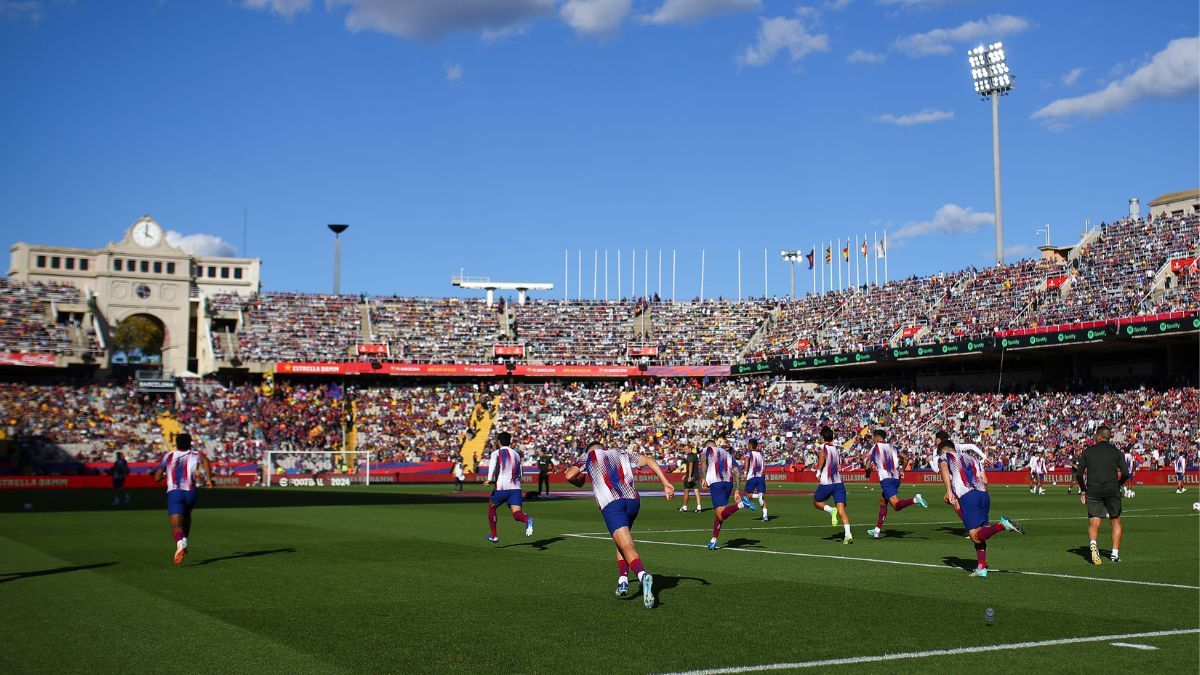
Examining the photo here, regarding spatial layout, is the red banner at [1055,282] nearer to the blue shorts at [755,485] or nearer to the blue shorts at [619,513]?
the blue shorts at [755,485]

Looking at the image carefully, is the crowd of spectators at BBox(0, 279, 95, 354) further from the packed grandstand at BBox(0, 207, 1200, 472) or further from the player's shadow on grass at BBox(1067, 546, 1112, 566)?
the player's shadow on grass at BBox(1067, 546, 1112, 566)

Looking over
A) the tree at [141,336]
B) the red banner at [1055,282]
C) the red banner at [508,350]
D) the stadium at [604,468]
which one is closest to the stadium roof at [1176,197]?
the stadium at [604,468]

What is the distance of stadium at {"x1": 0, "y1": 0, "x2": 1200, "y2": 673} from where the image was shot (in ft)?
36.3

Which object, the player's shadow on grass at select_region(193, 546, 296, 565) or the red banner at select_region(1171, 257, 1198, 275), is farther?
the red banner at select_region(1171, 257, 1198, 275)

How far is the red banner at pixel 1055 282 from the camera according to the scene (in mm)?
61125

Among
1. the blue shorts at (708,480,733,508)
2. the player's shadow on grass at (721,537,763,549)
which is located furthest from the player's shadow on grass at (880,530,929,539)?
the blue shorts at (708,480,733,508)

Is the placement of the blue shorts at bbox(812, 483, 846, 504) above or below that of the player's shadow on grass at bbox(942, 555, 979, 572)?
above

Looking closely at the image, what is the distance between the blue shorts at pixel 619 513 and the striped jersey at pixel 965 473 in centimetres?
514

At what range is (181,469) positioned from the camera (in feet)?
59.1

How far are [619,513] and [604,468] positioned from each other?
581 millimetres

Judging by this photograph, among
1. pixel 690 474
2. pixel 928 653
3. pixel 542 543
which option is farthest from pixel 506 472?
pixel 690 474

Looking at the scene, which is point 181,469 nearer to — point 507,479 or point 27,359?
point 507,479

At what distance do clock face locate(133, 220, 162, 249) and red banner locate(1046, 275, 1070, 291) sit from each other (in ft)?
206

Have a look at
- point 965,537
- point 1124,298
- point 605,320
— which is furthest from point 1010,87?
point 965,537
